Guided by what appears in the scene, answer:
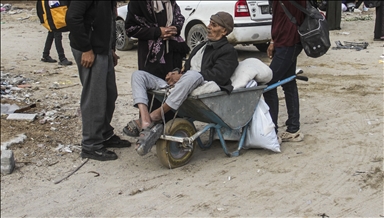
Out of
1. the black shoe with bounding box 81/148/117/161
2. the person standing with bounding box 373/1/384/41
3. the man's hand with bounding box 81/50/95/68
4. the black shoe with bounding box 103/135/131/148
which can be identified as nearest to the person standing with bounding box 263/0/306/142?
the black shoe with bounding box 103/135/131/148

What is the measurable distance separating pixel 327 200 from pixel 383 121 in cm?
233

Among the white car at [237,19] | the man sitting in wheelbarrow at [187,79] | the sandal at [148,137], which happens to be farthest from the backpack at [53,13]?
the white car at [237,19]

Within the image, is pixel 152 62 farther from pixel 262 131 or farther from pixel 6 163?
pixel 6 163

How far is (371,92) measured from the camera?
23.4ft

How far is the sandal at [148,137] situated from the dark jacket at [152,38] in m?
0.78

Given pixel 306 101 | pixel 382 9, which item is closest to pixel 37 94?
pixel 306 101

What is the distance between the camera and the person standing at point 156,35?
4824 millimetres

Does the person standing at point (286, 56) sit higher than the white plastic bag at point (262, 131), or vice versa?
the person standing at point (286, 56)

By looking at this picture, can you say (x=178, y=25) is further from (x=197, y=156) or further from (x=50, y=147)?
(x=50, y=147)

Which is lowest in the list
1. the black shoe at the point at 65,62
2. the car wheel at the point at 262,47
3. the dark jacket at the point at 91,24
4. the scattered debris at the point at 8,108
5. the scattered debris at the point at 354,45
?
the scattered debris at the point at 354,45

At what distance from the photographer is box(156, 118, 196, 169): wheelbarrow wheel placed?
455 cm

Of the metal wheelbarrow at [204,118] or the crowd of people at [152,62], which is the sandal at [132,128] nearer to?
the crowd of people at [152,62]

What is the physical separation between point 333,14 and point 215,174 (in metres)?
10.8

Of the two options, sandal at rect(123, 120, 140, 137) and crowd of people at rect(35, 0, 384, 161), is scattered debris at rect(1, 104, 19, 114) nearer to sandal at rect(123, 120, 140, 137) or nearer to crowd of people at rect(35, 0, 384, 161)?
crowd of people at rect(35, 0, 384, 161)
